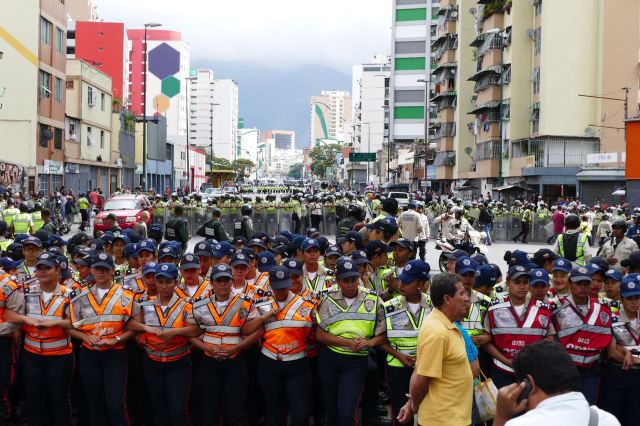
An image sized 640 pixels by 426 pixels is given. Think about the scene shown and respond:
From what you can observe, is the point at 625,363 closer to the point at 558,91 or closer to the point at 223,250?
the point at 223,250

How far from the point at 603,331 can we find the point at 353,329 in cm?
220

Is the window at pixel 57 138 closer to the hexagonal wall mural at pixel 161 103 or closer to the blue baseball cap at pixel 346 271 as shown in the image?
the blue baseball cap at pixel 346 271

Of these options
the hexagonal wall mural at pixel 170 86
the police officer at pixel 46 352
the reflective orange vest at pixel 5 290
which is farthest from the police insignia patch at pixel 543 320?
the hexagonal wall mural at pixel 170 86

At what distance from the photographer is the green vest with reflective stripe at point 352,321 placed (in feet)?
22.6

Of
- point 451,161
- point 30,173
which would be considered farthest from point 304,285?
point 451,161

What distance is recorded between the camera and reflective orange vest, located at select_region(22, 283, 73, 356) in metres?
7.32

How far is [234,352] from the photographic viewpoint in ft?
23.1

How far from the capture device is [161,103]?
152500 mm

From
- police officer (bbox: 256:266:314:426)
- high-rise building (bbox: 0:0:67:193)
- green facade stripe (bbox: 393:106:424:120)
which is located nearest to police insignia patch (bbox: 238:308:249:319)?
police officer (bbox: 256:266:314:426)

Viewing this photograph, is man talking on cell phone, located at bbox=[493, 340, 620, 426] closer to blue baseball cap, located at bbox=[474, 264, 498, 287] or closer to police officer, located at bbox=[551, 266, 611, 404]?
police officer, located at bbox=[551, 266, 611, 404]

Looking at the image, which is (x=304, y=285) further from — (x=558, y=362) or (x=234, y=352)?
(x=558, y=362)

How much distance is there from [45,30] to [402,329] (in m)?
39.2

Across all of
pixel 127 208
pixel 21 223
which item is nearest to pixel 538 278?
pixel 21 223

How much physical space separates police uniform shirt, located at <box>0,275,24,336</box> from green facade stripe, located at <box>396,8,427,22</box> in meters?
103
